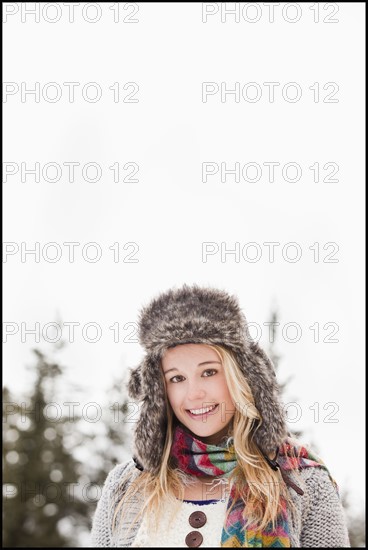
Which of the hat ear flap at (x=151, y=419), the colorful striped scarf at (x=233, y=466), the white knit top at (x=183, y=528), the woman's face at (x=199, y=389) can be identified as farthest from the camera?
the hat ear flap at (x=151, y=419)

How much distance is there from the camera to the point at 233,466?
10.8 feet

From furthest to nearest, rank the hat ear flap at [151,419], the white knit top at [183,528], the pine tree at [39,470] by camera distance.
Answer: the pine tree at [39,470] < the hat ear flap at [151,419] < the white knit top at [183,528]

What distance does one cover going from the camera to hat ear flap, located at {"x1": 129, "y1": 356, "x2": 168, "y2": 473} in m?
3.37

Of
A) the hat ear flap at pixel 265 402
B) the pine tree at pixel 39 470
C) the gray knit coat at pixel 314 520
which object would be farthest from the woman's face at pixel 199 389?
the pine tree at pixel 39 470

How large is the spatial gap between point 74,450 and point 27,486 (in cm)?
138

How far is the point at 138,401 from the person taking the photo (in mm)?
3479

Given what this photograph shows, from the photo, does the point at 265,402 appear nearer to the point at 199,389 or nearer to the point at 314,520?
the point at 199,389

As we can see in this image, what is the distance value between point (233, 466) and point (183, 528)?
363mm

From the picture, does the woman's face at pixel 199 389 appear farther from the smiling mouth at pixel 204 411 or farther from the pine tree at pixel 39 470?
the pine tree at pixel 39 470

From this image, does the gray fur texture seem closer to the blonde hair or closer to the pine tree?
the blonde hair

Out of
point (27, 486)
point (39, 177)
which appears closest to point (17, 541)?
point (27, 486)

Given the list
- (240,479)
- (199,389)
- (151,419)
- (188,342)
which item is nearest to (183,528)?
(240,479)

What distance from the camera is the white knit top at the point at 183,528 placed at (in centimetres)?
312

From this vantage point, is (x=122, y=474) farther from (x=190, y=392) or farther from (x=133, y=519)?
(x=190, y=392)
